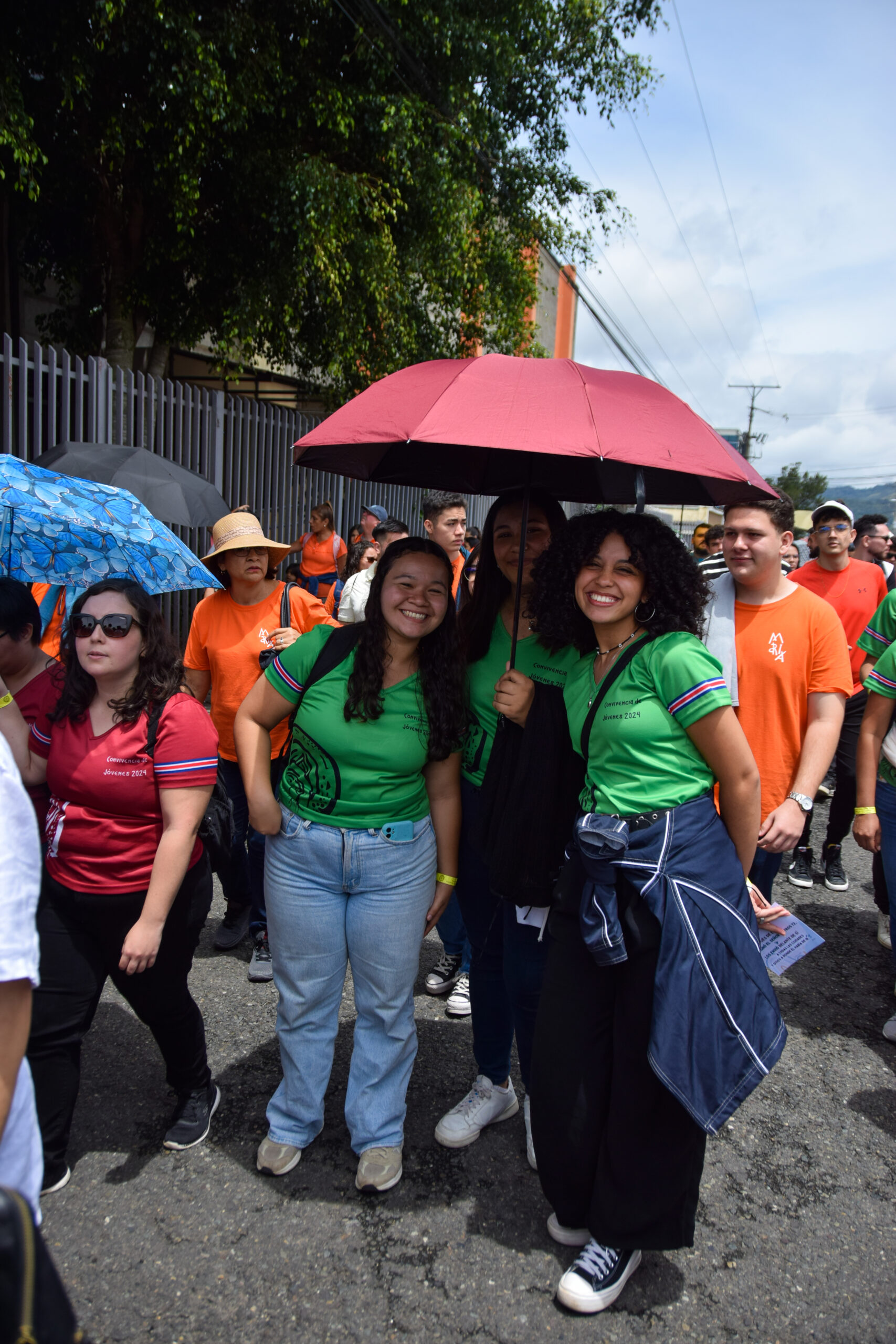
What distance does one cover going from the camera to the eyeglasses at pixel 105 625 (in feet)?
8.19

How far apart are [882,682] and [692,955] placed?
6.08 ft

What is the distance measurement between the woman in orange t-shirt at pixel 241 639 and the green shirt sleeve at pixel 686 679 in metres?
2.00

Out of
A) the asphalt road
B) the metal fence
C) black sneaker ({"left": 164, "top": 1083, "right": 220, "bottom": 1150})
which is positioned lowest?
the asphalt road

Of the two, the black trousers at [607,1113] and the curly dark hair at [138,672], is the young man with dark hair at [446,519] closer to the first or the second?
the curly dark hair at [138,672]

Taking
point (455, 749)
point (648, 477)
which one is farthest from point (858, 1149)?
point (648, 477)

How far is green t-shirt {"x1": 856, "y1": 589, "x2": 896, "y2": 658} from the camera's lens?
3.76 m

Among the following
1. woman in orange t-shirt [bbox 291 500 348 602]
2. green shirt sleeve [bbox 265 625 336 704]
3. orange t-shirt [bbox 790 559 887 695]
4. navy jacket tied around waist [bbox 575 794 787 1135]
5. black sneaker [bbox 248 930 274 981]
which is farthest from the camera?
woman in orange t-shirt [bbox 291 500 348 602]

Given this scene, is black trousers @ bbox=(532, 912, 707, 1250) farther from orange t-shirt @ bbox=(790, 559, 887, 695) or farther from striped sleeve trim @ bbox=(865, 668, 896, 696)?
orange t-shirt @ bbox=(790, 559, 887, 695)

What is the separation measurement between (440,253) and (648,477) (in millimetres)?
8788

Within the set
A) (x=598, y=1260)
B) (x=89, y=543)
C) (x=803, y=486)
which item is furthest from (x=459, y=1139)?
(x=803, y=486)

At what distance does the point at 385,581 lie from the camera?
267 centimetres

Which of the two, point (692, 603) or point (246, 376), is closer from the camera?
point (692, 603)

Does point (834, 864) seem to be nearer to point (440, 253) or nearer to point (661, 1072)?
point (661, 1072)

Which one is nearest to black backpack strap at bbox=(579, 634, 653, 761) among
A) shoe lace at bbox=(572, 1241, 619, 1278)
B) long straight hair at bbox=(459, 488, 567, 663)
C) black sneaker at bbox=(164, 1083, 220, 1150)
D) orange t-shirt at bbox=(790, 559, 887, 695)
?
long straight hair at bbox=(459, 488, 567, 663)
